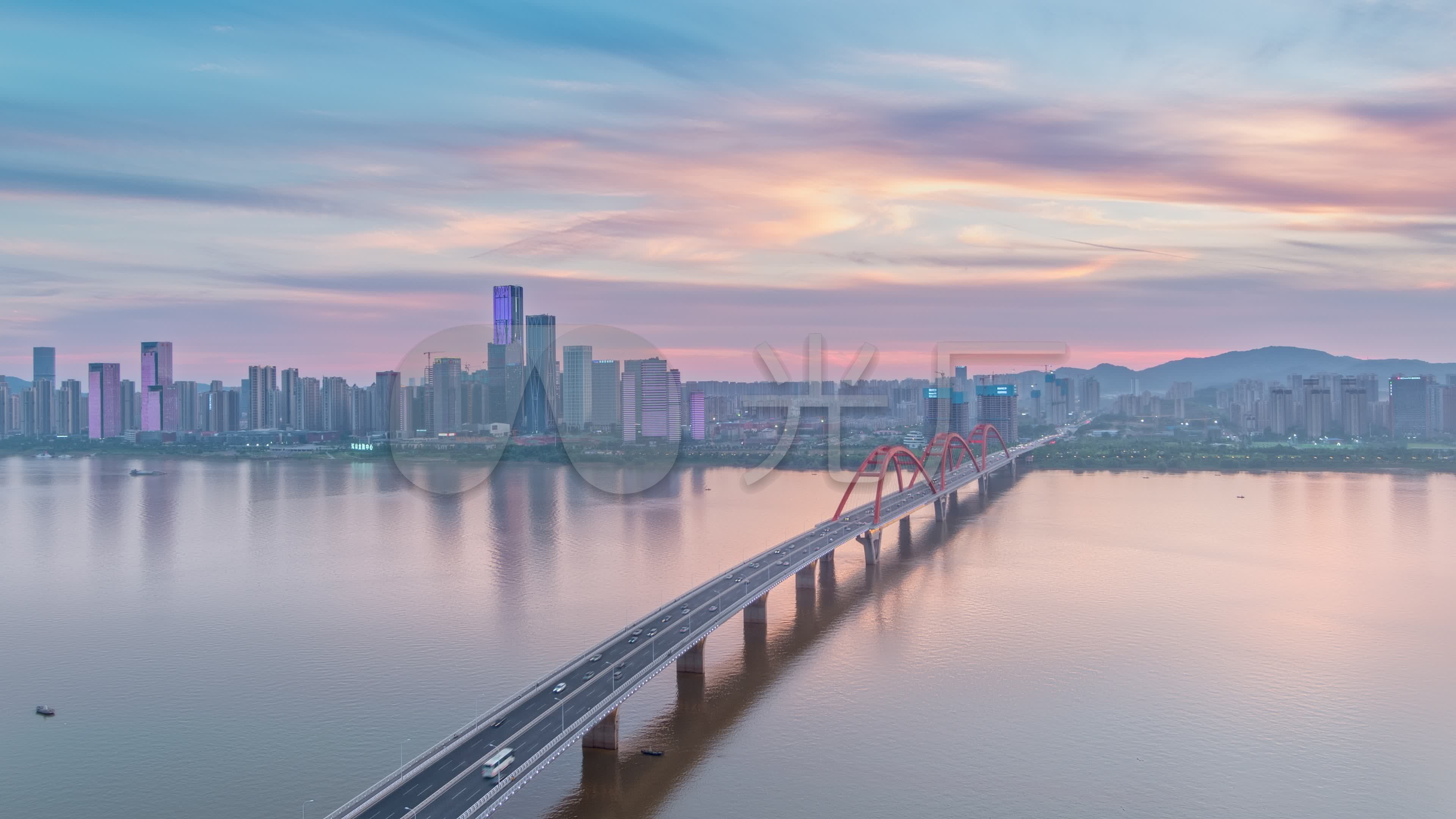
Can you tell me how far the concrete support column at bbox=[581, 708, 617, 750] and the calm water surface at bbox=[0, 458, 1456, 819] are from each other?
0.09 metres

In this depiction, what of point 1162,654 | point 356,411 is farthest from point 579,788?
point 356,411

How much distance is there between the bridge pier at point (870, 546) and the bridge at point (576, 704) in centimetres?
128

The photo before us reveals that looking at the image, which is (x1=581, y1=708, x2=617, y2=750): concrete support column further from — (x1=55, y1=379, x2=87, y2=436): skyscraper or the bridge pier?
(x1=55, y1=379, x2=87, y2=436): skyscraper

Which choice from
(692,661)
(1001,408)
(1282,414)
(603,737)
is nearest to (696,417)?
(1001,408)

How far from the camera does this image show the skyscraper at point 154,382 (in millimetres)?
42812

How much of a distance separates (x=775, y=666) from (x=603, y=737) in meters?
2.71

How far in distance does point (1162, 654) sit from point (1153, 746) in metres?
2.56

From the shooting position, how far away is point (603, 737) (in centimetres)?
688

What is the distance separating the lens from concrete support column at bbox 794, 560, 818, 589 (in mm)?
12391

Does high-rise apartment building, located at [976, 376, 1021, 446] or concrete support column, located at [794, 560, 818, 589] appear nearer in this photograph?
concrete support column, located at [794, 560, 818, 589]

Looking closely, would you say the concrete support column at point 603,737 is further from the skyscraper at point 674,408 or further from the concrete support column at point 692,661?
the skyscraper at point 674,408

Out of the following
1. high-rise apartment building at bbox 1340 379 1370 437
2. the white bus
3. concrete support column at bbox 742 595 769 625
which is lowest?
concrete support column at bbox 742 595 769 625

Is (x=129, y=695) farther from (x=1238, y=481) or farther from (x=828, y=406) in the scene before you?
(x=1238, y=481)

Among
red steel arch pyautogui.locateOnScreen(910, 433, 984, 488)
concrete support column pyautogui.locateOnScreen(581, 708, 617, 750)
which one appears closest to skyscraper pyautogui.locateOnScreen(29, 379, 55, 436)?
red steel arch pyautogui.locateOnScreen(910, 433, 984, 488)
